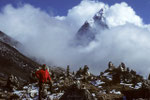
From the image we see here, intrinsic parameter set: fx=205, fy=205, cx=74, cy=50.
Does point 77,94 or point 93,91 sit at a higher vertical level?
point 93,91

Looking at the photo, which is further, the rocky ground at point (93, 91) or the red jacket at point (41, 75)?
the rocky ground at point (93, 91)

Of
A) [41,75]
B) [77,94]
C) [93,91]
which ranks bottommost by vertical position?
[77,94]

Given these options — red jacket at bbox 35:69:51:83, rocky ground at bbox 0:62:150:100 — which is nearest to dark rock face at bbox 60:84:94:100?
rocky ground at bbox 0:62:150:100

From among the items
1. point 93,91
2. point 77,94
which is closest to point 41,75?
point 77,94

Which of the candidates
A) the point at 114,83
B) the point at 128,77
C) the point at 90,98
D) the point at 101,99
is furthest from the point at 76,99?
the point at 128,77

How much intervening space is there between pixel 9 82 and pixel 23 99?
64.8 feet

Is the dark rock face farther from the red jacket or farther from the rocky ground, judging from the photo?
the red jacket

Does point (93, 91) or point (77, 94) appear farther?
point (93, 91)

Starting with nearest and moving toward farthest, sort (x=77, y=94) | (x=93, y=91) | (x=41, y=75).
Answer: (x=41, y=75) < (x=77, y=94) < (x=93, y=91)

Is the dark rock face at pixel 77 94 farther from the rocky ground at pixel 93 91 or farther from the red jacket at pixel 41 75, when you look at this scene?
the red jacket at pixel 41 75

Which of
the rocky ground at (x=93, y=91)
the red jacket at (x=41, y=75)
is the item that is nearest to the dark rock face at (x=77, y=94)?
the rocky ground at (x=93, y=91)

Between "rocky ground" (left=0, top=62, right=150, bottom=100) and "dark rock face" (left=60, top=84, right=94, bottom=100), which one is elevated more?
"rocky ground" (left=0, top=62, right=150, bottom=100)

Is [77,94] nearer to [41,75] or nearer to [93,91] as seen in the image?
[41,75]

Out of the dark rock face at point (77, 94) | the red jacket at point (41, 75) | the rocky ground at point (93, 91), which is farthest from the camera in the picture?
the rocky ground at point (93, 91)
